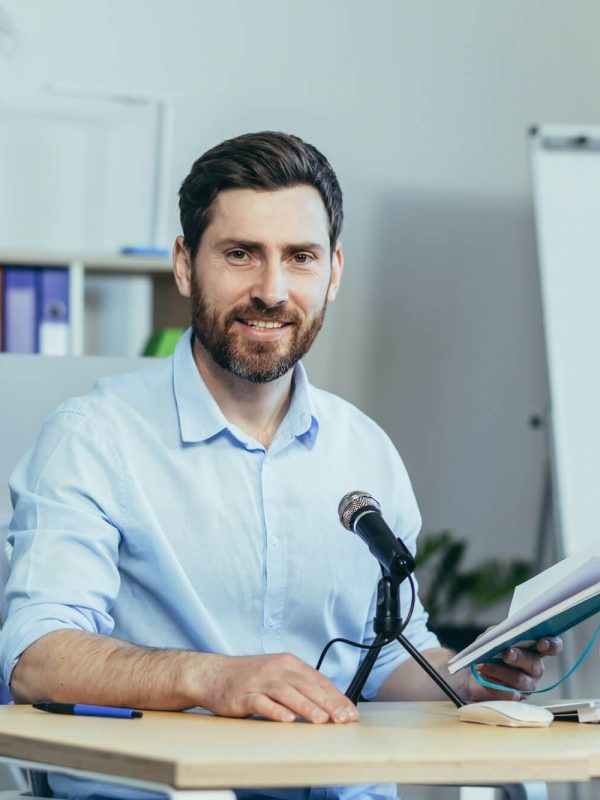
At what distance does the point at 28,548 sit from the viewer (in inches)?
54.1

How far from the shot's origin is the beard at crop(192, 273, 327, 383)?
5.42ft

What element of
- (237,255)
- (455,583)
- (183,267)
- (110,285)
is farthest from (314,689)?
(110,285)

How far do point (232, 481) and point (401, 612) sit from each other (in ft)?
1.06

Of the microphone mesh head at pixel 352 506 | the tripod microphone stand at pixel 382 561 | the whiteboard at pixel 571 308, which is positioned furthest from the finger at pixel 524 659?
the whiteboard at pixel 571 308

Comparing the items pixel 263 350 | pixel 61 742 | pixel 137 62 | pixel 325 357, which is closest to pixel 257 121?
pixel 137 62

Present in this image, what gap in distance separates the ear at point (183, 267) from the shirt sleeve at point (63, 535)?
11.8 inches

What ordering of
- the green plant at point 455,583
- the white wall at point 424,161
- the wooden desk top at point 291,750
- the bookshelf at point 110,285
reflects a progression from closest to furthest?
the wooden desk top at point 291,750
the bookshelf at point 110,285
the green plant at point 455,583
the white wall at point 424,161

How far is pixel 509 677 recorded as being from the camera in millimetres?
1441

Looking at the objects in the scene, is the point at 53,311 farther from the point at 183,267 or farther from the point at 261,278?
the point at 261,278

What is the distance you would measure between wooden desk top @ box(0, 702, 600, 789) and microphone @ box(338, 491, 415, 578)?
0.15 metres

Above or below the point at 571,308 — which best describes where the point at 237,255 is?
below

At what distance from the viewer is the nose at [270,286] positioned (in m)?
1.62

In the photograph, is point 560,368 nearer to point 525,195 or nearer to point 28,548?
point 525,195

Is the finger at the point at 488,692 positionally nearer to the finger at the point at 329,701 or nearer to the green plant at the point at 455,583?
the finger at the point at 329,701
